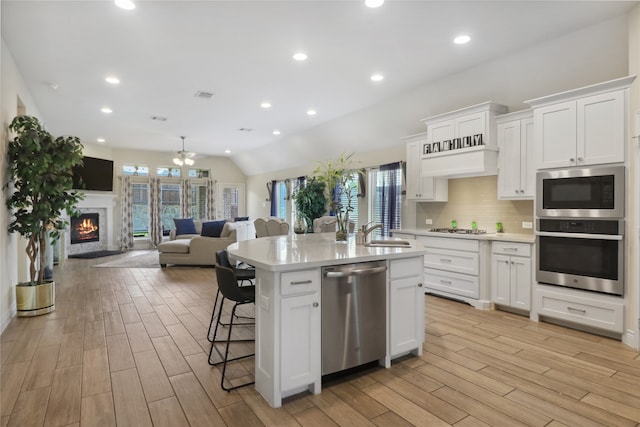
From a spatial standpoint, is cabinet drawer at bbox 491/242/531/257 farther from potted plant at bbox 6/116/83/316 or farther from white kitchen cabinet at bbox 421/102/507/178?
potted plant at bbox 6/116/83/316

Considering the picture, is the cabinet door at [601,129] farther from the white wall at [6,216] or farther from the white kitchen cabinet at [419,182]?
the white wall at [6,216]

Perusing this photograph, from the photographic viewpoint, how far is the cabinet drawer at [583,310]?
324cm

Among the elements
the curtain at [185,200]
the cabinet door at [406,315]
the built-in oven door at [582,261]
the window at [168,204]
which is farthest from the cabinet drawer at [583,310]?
the window at [168,204]

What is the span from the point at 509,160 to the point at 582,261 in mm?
1440

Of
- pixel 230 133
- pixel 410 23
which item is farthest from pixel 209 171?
pixel 410 23

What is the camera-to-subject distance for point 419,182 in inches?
218

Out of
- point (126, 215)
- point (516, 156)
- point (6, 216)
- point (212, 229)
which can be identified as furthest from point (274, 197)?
point (516, 156)

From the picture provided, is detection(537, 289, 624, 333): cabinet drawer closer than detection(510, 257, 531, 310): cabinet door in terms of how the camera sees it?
Yes

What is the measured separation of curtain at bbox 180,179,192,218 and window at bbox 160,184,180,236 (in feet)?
0.51

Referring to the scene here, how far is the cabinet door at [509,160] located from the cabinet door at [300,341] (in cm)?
319

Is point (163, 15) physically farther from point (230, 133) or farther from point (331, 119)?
point (230, 133)

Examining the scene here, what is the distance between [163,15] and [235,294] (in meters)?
2.60

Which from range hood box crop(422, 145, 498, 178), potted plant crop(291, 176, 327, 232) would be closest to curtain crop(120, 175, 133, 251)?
potted plant crop(291, 176, 327, 232)

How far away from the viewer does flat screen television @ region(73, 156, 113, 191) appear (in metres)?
8.45
